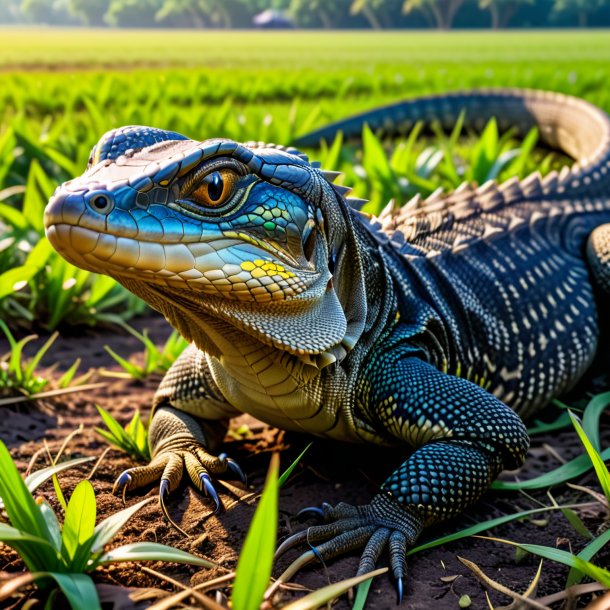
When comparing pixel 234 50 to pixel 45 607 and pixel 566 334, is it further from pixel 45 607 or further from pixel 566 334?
pixel 45 607

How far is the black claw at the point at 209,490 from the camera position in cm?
232

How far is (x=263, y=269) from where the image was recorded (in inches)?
78.8

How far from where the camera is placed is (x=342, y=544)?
207 centimetres

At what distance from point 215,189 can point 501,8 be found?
9.66 meters

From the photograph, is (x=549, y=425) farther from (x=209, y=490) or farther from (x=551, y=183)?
(x=209, y=490)

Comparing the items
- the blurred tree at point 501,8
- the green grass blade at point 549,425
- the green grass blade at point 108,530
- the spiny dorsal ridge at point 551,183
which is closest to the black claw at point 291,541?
the green grass blade at point 108,530

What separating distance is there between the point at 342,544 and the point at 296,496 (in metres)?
0.40

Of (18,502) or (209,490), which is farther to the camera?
(209,490)

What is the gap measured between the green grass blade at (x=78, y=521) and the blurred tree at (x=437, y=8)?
30.6ft

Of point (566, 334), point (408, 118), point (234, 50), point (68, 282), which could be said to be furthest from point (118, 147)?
point (234, 50)

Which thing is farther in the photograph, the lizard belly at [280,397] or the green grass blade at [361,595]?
the lizard belly at [280,397]

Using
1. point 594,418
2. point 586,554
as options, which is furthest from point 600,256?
point 586,554

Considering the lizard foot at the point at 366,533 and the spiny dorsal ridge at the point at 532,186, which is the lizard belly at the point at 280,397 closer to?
the lizard foot at the point at 366,533

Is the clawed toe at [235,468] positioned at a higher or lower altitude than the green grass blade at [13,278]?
lower
